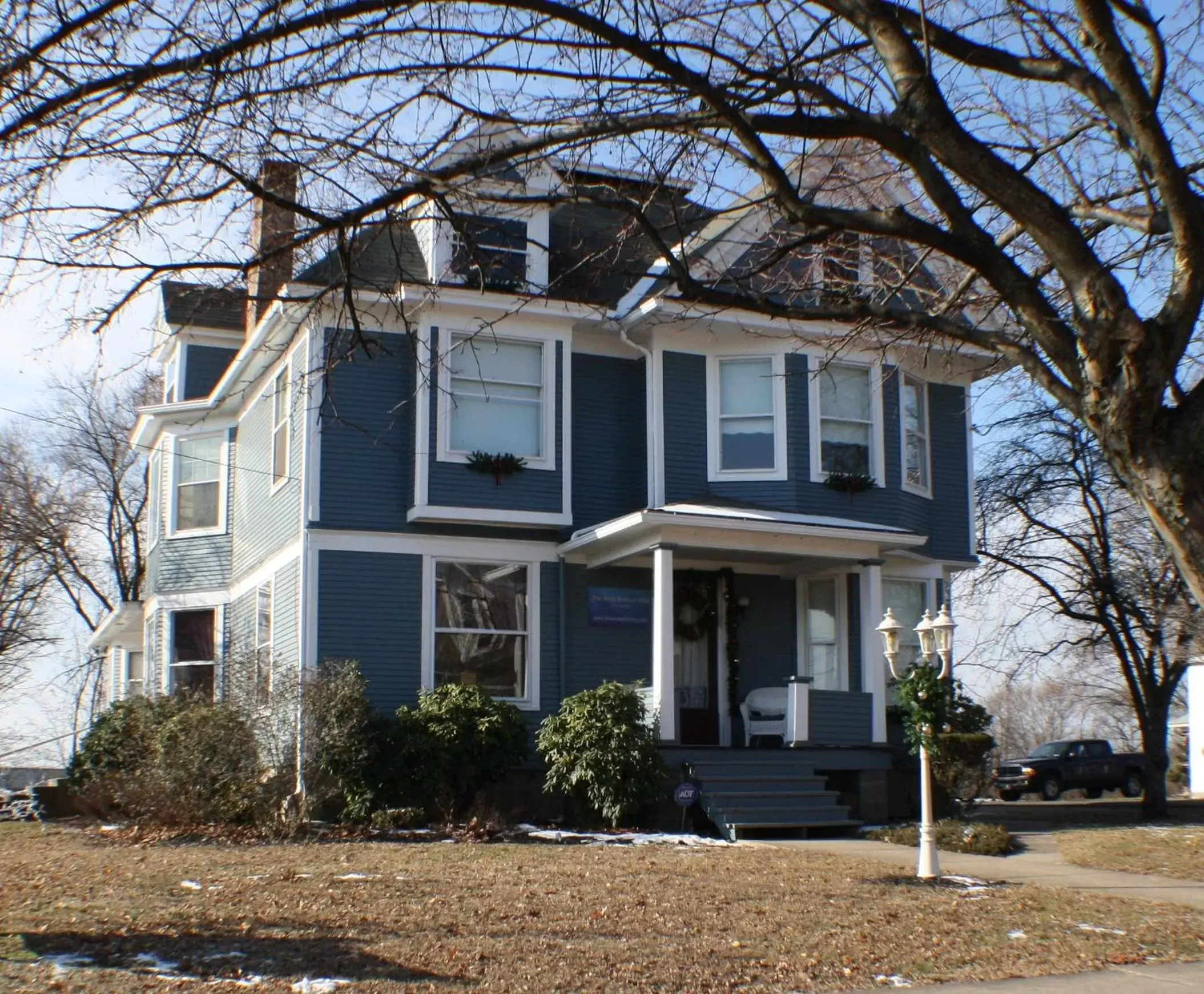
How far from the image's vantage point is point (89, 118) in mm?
6375

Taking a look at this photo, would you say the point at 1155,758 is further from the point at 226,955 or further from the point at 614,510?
the point at 226,955

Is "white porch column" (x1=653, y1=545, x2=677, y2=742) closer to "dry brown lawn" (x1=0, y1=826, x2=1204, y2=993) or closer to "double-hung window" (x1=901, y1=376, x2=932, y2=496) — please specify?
"dry brown lawn" (x1=0, y1=826, x2=1204, y2=993)

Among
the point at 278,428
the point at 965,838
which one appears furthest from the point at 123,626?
the point at 965,838

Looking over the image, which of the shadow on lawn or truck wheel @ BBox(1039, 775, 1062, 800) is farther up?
the shadow on lawn

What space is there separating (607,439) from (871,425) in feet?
12.0

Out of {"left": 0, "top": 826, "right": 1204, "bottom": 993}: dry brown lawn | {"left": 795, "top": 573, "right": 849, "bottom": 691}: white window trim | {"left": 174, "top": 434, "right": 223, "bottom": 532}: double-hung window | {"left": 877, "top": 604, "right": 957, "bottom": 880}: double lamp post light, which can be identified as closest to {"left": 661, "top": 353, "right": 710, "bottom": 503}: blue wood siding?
{"left": 795, "top": 573, "right": 849, "bottom": 691}: white window trim

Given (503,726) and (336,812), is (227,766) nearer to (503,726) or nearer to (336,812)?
(336,812)

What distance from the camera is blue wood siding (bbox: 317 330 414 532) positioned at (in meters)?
17.1

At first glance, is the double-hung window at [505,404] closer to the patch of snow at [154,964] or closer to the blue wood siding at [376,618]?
the blue wood siding at [376,618]

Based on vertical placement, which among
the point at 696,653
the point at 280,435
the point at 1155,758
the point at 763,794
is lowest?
the point at 763,794

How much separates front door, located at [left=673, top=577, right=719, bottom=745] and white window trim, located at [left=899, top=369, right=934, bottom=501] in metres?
3.17

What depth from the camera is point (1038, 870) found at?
12.3 meters

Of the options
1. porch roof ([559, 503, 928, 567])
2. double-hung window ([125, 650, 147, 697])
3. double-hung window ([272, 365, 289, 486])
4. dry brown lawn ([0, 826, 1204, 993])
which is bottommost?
dry brown lawn ([0, 826, 1204, 993])

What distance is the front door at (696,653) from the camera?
1859 centimetres
